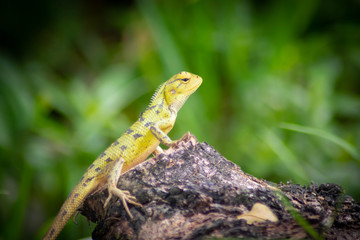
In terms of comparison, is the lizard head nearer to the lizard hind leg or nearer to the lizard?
the lizard

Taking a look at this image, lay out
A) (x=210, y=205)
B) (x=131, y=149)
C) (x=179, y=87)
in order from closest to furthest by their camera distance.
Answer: (x=210, y=205) < (x=131, y=149) < (x=179, y=87)

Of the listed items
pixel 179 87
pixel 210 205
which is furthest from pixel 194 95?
pixel 210 205

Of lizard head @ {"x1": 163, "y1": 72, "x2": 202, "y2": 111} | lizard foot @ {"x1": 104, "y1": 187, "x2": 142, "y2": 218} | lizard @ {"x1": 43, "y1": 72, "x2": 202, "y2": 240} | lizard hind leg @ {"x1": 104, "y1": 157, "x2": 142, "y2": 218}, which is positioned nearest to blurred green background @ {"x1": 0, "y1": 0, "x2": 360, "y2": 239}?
lizard @ {"x1": 43, "y1": 72, "x2": 202, "y2": 240}

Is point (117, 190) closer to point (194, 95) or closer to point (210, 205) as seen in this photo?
point (210, 205)

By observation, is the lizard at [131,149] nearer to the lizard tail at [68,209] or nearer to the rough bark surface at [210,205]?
the lizard tail at [68,209]

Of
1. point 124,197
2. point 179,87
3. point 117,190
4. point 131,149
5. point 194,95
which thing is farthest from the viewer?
point 194,95

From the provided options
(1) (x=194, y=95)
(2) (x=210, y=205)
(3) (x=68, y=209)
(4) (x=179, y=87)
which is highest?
(1) (x=194, y=95)
